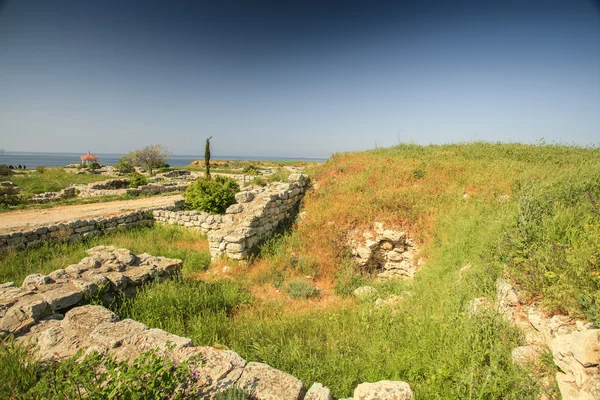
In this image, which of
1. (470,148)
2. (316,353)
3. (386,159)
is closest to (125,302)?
(316,353)

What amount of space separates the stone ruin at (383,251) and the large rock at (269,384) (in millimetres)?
5814

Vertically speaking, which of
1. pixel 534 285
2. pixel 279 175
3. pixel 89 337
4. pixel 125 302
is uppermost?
pixel 279 175

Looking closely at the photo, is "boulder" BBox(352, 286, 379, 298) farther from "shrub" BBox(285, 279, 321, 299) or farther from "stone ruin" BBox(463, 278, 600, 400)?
"stone ruin" BBox(463, 278, 600, 400)

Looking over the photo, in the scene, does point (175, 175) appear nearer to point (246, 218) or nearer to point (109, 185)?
point (109, 185)

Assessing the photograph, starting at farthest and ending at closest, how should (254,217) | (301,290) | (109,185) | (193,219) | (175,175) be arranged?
(175,175) < (109,185) < (193,219) < (254,217) < (301,290)

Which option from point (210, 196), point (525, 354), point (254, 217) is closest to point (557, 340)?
point (525, 354)

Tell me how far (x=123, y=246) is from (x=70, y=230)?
8.37 feet

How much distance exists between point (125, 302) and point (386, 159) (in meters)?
11.1

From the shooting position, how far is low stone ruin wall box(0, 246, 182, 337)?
408 cm

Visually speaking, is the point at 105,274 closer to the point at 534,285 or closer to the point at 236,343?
the point at 236,343

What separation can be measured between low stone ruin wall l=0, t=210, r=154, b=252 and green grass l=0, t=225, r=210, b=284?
36 centimetres

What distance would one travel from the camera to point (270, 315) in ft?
18.1

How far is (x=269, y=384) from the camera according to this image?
2.84 meters

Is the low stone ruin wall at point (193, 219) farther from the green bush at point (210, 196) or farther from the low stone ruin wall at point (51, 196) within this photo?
the low stone ruin wall at point (51, 196)
